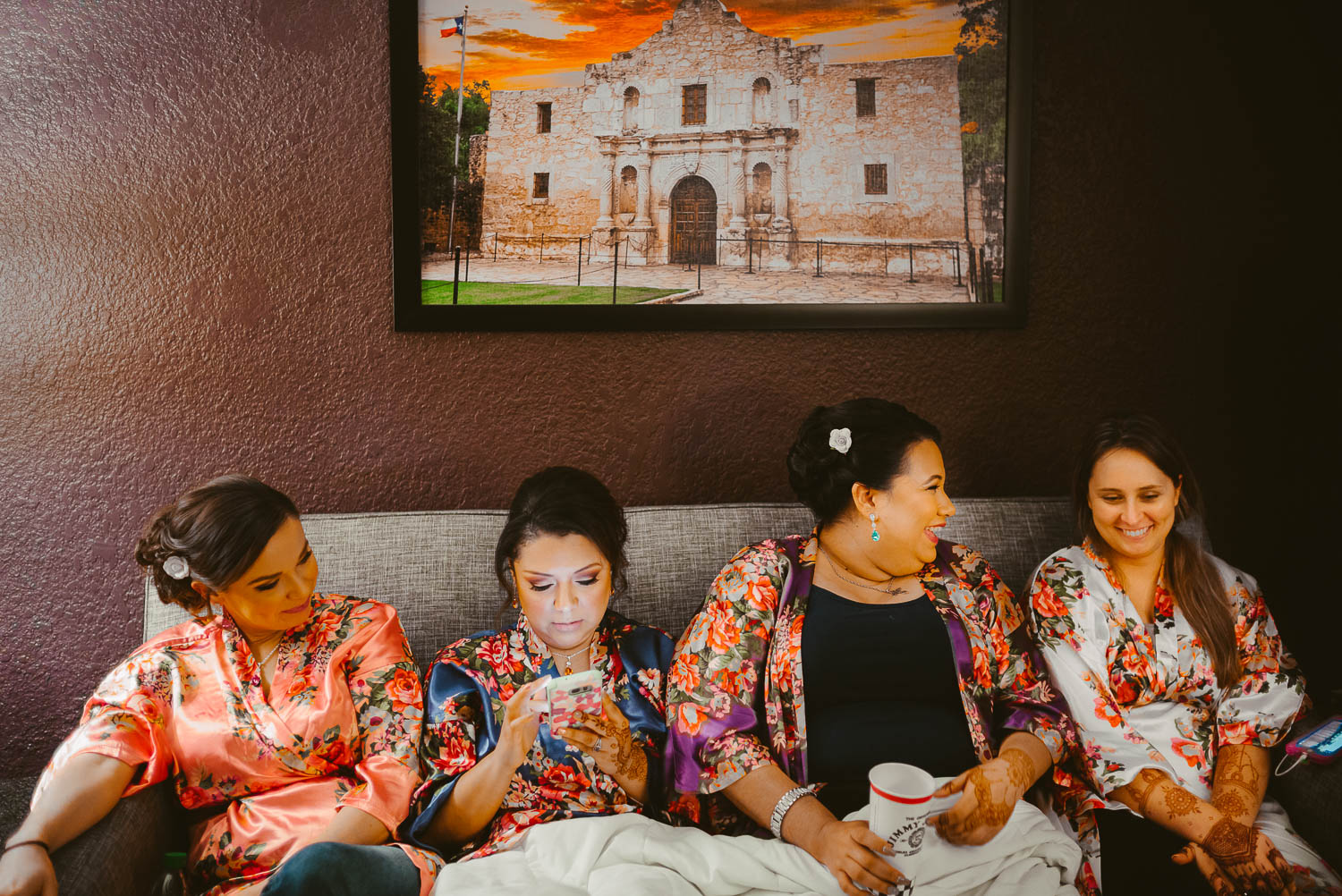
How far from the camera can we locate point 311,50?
218 centimetres

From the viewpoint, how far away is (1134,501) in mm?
1772

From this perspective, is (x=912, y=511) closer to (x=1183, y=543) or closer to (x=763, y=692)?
(x=763, y=692)

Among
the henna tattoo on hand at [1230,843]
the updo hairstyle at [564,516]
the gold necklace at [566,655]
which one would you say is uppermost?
the updo hairstyle at [564,516]

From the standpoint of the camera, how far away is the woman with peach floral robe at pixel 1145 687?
169cm

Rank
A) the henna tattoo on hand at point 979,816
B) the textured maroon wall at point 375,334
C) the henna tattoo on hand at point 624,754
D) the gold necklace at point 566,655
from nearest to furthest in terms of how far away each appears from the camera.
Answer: the henna tattoo on hand at point 979,816
the henna tattoo on hand at point 624,754
the gold necklace at point 566,655
the textured maroon wall at point 375,334

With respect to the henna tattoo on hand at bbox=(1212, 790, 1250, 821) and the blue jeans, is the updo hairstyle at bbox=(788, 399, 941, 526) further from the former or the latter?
the blue jeans

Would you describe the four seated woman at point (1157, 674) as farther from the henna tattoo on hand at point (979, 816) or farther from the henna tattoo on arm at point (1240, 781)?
the henna tattoo on hand at point (979, 816)

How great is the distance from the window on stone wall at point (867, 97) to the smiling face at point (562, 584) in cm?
144

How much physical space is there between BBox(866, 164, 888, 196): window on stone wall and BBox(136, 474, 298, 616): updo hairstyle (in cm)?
168

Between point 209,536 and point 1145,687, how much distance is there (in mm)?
1852

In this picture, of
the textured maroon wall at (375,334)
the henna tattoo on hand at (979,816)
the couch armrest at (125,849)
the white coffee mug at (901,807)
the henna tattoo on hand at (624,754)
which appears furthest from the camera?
the textured maroon wall at (375,334)

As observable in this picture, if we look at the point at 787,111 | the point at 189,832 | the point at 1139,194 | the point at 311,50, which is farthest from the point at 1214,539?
the point at 311,50

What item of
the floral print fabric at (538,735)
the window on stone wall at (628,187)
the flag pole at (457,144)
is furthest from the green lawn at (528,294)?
the floral print fabric at (538,735)

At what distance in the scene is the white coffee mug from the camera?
1238mm
